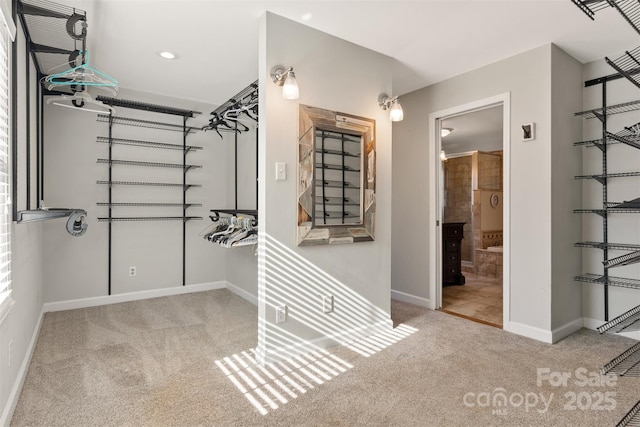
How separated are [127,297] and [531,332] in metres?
4.34

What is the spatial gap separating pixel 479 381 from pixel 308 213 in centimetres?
167

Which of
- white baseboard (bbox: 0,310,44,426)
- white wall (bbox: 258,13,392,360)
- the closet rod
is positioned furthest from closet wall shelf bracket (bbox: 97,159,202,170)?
white wall (bbox: 258,13,392,360)

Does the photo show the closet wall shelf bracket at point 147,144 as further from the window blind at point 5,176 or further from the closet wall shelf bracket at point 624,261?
the closet wall shelf bracket at point 624,261

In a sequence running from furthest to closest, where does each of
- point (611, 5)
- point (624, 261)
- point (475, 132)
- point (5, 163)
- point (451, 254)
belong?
point (475, 132) < point (451, 254) < point (5, 163) < point (624, 261) < point (611, 5)

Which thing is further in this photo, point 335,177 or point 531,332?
point 531,332

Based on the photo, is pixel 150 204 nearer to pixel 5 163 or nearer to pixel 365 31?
pixel 5 163

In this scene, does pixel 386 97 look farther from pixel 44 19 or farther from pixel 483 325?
pixel 44 19

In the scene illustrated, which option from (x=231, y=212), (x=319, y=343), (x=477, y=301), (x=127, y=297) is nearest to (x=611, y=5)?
(x=319, y=343)

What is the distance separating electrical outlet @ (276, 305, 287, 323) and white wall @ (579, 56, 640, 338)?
2.93 meters

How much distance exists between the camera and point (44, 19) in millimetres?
2559

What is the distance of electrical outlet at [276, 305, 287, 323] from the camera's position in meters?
2.59

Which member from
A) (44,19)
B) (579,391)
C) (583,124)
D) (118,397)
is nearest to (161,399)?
(118,397)

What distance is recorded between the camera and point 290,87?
2.49m

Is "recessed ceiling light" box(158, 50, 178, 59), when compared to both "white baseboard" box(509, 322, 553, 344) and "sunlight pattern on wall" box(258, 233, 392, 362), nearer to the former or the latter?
"sunlight pattern on wall" box(258, 233, 392, 362)
